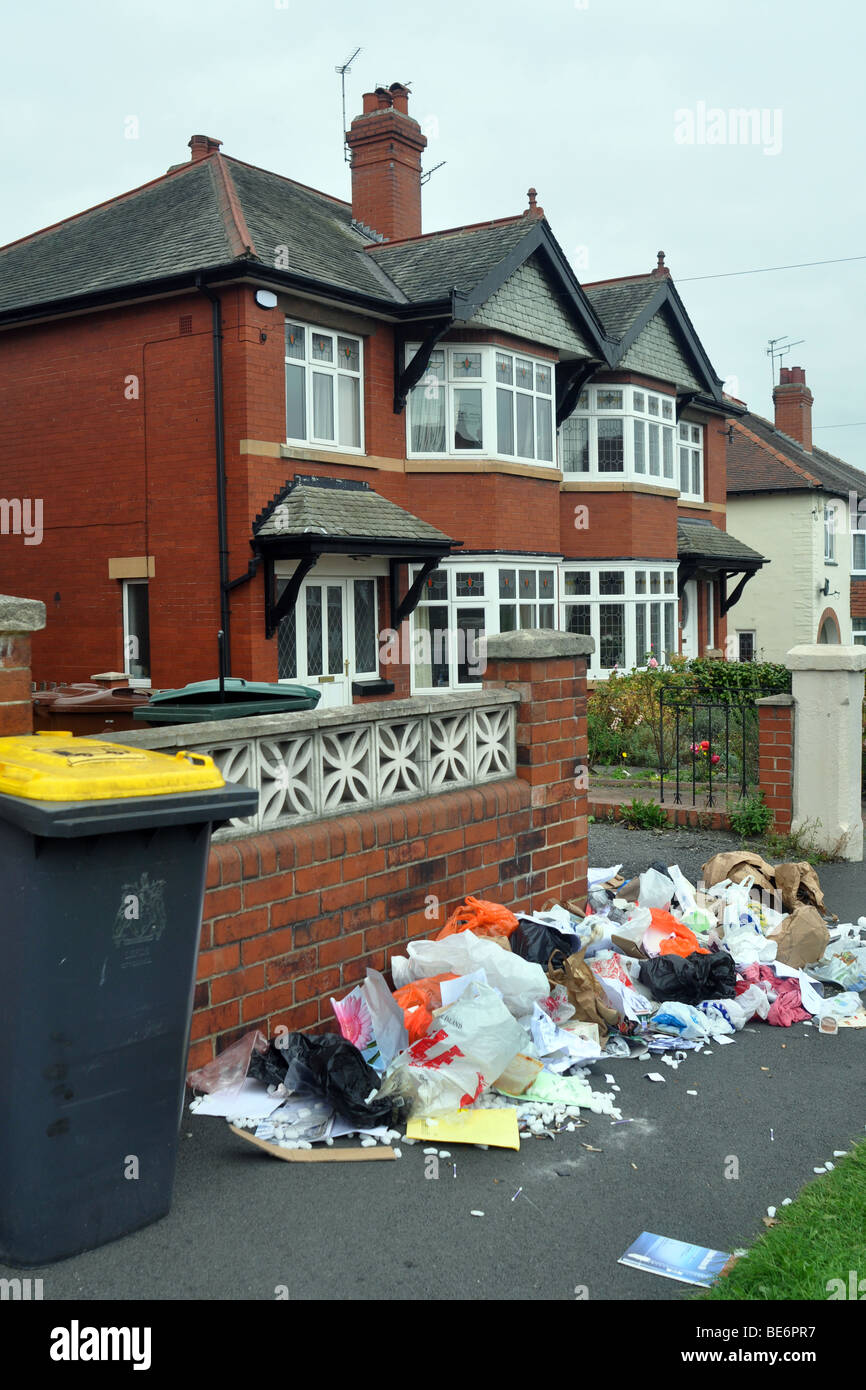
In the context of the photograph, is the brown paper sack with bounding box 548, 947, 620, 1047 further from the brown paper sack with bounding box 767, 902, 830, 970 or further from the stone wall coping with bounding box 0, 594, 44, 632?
the stone wall coping with bounding box 0, 594, 44, 632

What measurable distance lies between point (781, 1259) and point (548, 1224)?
682mm

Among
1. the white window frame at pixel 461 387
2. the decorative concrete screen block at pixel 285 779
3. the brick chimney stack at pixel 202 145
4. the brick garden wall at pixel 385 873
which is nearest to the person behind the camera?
the brick garden wall at pixel 385 873

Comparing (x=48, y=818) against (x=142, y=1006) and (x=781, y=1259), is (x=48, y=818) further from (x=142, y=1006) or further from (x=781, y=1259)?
(x=781, y=1259)


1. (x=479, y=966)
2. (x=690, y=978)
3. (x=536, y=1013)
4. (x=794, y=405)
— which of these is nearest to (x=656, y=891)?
(x=690, y=978)

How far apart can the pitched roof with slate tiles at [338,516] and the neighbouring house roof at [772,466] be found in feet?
60.5

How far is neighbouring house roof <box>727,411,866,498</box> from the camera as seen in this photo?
104 feet

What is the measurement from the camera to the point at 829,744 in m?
9.02

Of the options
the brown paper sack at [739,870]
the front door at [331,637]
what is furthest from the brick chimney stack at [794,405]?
the brown paper sack at [739,870]

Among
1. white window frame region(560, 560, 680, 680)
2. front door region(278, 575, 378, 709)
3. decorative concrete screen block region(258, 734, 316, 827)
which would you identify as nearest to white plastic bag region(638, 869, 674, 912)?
decorative concrete screen block region(258, 734, 316, 827)

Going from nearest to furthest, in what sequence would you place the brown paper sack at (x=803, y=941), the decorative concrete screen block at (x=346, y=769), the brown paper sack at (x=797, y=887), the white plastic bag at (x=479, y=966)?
the white plastic bag at (x=479, y=966)
the decorative concrete screen block at (x=346, y=769)
the brown paper sack at (x=803, y=941)
the brown paper sack at (x=797, y=887)

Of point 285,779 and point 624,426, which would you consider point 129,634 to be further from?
point 285,779

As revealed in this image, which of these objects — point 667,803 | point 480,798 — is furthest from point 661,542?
point 480,798

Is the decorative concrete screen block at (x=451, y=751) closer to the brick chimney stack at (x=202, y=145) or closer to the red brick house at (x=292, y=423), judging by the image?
the red brick house at (x=292, y=423)

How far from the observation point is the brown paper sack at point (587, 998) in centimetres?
514
